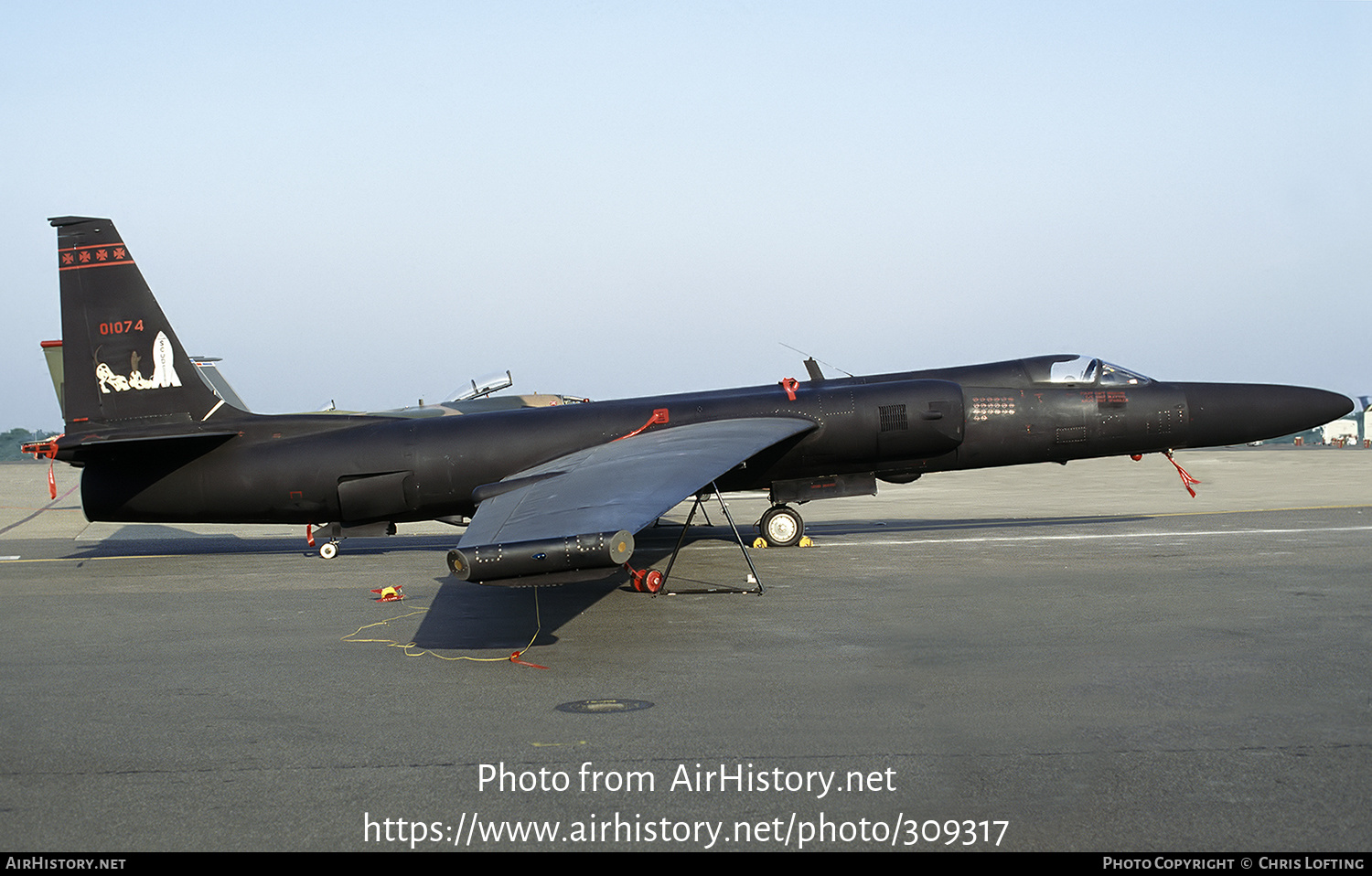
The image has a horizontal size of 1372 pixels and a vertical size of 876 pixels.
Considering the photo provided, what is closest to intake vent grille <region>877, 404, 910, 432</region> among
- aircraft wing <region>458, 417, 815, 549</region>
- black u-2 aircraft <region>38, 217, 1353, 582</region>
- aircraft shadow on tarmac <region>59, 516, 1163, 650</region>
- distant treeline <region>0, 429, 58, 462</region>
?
black u-2 aircraft <region>38, 217, 1353, 582</region>

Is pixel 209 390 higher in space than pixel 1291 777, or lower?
higher

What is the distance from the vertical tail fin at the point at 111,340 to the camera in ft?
51.0

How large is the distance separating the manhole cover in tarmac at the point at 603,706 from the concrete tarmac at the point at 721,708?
1.7 inches

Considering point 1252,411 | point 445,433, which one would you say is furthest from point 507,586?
point 1252,411

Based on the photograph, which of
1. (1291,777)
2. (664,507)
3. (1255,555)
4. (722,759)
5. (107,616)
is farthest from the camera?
(1255,555)

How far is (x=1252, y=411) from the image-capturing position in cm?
1700

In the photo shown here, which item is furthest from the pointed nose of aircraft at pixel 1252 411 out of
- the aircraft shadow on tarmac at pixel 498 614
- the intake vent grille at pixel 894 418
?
the aircraft shadow on tarmac at pixel 498 614

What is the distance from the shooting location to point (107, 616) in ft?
39.7

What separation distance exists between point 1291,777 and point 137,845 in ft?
19.9

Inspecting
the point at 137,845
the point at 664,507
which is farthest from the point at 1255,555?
the point at 137,845

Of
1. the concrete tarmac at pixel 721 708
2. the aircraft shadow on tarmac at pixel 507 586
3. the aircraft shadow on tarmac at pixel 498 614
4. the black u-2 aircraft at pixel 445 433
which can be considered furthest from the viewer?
the black u-2 aircraft at pixel 445 433

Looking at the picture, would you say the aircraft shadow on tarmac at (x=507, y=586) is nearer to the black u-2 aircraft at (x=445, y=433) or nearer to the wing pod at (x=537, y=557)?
the wing pod at (x=537, y=557)

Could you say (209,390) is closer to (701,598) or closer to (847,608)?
(701,598)
